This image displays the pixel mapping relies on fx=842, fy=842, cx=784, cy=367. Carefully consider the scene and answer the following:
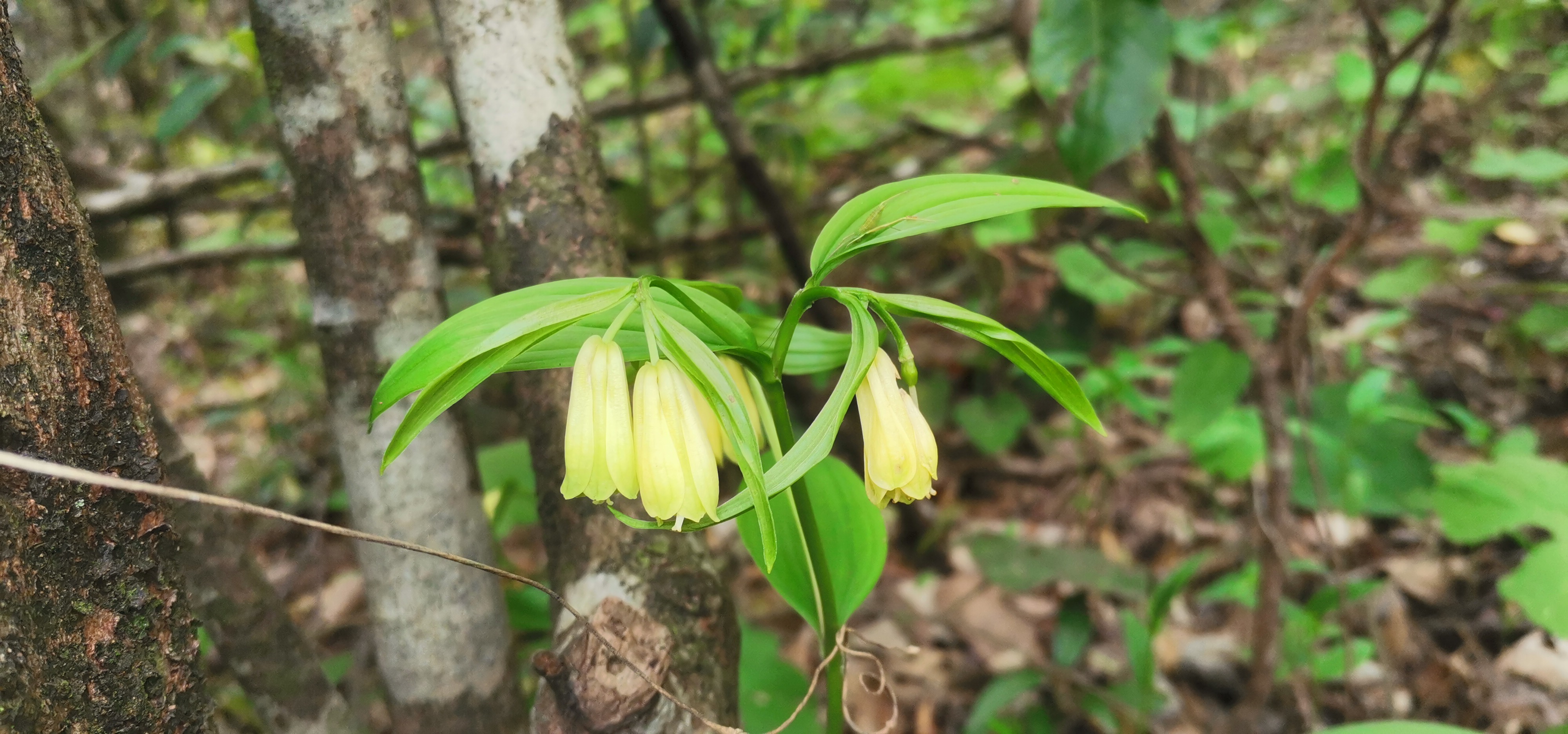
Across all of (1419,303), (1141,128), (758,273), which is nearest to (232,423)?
(758,273)

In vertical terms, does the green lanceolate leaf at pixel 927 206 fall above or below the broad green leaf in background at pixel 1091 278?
above

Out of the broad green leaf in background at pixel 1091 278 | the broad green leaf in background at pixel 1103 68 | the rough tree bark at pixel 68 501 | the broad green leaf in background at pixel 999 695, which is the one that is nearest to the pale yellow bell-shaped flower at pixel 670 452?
the rough tree bark at pixel 68 501

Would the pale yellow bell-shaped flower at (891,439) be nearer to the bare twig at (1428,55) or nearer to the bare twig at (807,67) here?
the bare twig at (1428,55)

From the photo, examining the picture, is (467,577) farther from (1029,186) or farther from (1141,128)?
(1141,128)

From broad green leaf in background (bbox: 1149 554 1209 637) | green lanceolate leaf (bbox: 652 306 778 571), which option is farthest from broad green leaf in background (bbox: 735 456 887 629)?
broad green leaf in background (bbox: 1149 554 1209 637)

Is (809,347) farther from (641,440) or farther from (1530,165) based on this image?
(1530,165)

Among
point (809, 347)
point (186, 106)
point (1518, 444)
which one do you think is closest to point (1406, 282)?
point (1518, 444)

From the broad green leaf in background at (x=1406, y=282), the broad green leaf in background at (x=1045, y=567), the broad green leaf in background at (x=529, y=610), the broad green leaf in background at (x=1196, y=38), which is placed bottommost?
the broad green leaf in background at (x=1045, y=567)
